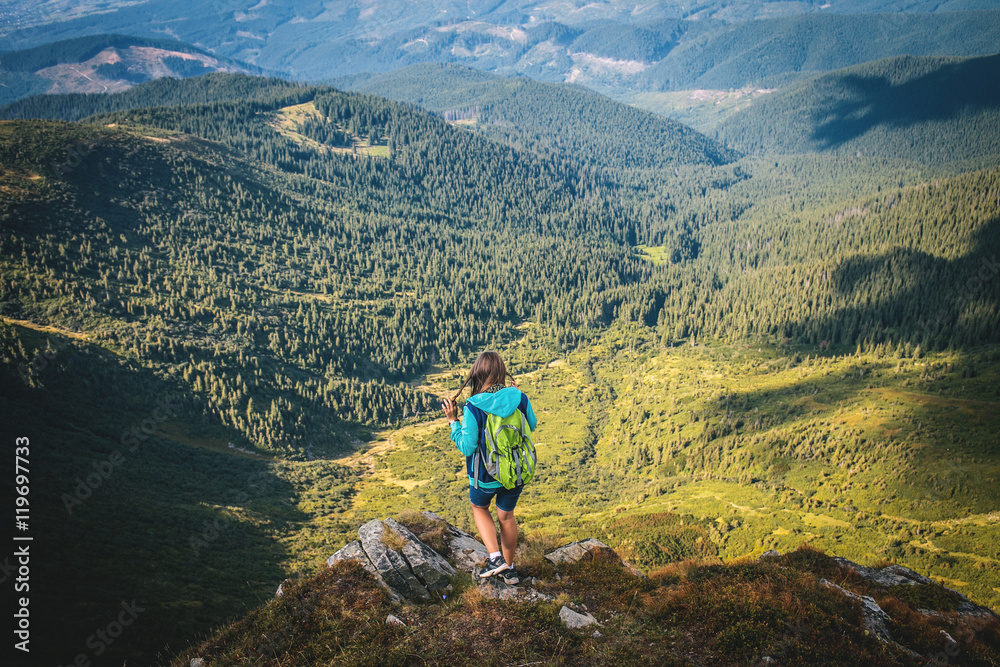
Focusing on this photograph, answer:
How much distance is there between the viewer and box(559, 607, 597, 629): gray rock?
17031 mm

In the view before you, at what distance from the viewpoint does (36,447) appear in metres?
80.2

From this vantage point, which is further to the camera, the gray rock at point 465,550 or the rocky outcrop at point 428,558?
the gray rock at point 465,550

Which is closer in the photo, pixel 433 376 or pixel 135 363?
pixel 135 363

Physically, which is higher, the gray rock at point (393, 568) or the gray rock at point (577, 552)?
the gray rock at point (393, 568)

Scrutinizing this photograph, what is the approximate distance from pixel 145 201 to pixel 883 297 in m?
263

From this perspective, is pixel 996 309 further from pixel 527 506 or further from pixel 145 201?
pixel 145 201

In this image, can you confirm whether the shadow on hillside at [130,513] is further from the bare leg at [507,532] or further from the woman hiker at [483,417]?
the woman hiker at [483,417]

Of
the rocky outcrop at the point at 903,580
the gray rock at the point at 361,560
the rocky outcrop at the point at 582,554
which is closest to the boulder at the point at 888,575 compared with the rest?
the rocky outcrop at the point at 903,580

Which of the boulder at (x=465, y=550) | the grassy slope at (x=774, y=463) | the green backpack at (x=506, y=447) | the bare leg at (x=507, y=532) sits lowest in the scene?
the grassy slope at (x=774, y=463)

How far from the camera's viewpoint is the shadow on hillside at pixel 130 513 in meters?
38.6

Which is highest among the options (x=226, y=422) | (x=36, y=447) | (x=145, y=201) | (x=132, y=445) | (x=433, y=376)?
(x=145, y=201)

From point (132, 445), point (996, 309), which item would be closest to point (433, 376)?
point (132, 445)

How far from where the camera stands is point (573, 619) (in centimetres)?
1719

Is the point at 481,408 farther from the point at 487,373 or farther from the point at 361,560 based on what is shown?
the point at 361,560
